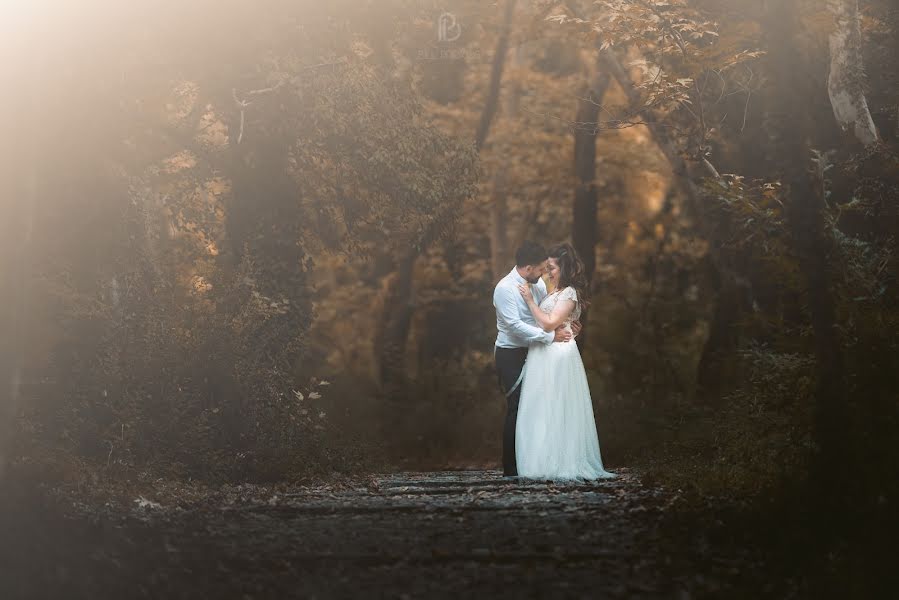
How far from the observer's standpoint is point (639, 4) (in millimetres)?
15672

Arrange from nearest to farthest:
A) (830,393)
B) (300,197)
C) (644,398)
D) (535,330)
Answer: (830,393), (535,330), (300,197), (644,398)

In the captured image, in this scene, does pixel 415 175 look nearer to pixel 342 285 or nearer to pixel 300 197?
pixel 300 197

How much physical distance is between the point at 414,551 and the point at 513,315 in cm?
512

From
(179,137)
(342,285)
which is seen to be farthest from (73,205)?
(342,285)

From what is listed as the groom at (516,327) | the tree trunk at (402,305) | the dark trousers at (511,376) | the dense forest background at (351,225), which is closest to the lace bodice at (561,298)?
the groom at (516,327)

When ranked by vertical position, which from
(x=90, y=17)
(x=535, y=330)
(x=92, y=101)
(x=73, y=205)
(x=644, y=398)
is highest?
(x=90, y=17)

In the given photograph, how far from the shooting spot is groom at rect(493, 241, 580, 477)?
1327 centimetres

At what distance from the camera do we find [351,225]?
61.8 feet

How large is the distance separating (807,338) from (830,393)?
13.9 feet

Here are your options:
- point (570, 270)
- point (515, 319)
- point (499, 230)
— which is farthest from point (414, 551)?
point (499, 230)

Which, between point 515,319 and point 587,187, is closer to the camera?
point 515,319

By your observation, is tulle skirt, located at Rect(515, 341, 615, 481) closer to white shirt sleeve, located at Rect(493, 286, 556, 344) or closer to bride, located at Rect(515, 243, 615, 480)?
bride, located at Rect(515, 243, 615, 480)

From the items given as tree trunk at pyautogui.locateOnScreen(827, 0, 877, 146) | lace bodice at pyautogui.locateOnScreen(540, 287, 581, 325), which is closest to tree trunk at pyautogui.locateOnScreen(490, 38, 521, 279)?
tree trunk at pyautogui.locateOnScreen(827, 0, 877, 146)
